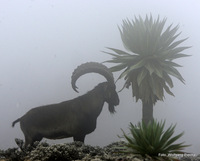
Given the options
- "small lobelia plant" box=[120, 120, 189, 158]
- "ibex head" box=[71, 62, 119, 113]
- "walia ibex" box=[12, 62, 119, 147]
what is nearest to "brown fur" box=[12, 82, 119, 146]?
"walia ibex" box=[12, 62, 119, 147]

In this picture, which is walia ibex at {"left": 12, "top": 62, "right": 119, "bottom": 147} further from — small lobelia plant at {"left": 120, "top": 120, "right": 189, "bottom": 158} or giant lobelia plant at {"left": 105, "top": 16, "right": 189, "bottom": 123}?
small lobelia plant at {"left": 120, "top": 120, "right": 189, "bottom": 158}

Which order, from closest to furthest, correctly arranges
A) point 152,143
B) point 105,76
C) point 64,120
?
point 152,143, point 64,120, point 105,76

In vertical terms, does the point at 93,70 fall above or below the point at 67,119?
above

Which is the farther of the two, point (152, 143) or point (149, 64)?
point (149, 64)

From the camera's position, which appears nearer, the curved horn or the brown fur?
the brown fur

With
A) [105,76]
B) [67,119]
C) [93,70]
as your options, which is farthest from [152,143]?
[93,70]

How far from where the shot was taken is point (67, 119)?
11453mm

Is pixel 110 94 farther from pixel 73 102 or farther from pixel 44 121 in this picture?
pixel 44 121

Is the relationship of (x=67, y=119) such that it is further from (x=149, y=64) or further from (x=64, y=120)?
(x=149, y=64)

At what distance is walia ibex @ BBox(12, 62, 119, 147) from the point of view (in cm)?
1136

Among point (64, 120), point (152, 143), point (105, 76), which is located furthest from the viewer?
point (105, 76)

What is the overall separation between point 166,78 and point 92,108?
344cm

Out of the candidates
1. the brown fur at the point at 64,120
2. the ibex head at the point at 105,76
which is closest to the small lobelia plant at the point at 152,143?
the brown fur at the point at 64,120

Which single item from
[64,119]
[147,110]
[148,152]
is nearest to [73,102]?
[64,119]
